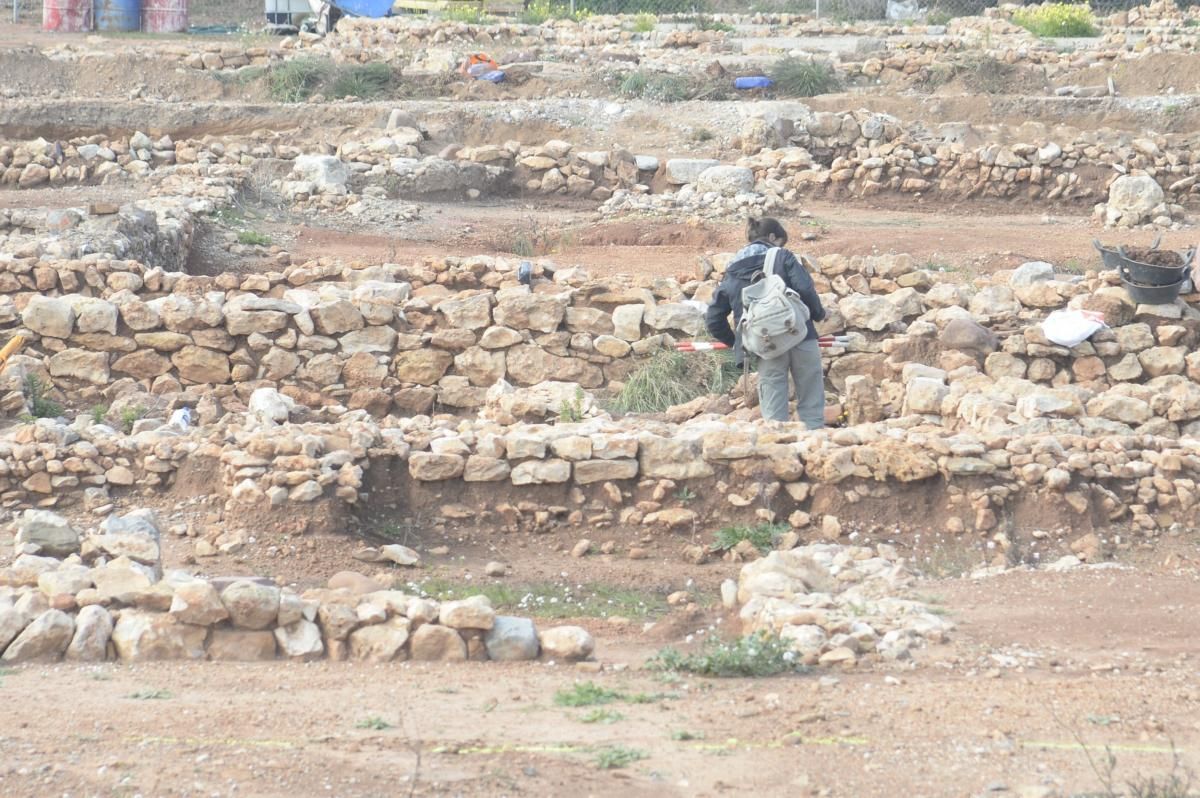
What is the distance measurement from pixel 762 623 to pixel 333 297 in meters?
5.40

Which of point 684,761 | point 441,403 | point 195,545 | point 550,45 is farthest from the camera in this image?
point 550,45

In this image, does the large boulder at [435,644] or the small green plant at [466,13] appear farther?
the small green plant at [466,13]

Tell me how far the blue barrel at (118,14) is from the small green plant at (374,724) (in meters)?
26.8

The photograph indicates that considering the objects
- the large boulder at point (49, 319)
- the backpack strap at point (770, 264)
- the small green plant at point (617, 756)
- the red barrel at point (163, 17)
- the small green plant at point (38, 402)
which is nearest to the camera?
the small green plant at point (617, 756)

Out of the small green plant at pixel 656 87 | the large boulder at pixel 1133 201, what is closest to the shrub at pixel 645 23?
the small green plant at pixel 656 87

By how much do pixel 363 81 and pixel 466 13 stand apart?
18.8 feet

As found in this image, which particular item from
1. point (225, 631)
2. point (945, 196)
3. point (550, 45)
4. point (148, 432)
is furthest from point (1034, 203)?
point (225, 631)

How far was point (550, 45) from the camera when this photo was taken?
2462cm

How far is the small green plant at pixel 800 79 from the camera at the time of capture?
21609 mm

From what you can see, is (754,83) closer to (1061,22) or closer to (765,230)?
(1061,22)

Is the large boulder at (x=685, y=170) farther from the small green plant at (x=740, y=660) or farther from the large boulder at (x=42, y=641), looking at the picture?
the large boulder at (x=42, y=641)

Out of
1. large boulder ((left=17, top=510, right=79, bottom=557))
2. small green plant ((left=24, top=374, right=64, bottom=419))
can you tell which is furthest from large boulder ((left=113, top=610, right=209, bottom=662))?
small green plant ((left=24, top=374, right=64, bottom=419))

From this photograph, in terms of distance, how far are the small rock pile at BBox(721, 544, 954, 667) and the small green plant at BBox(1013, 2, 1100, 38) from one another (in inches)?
790

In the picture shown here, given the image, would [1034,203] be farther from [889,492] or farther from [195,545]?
[195,545]
